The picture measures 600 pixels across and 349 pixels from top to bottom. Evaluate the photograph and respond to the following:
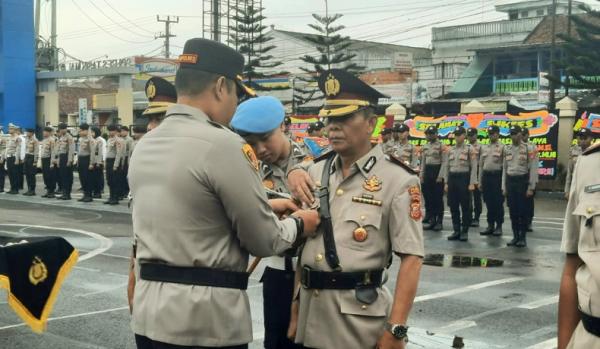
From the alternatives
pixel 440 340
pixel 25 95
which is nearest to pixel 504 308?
pixel 440 340

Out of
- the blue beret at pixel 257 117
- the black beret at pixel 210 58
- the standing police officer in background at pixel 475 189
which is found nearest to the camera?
the black beret at pixel 210 58

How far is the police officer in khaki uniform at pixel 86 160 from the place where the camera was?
805 inches

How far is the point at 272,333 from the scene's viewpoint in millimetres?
3959

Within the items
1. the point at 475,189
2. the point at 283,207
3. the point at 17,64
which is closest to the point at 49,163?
the point at 475,189

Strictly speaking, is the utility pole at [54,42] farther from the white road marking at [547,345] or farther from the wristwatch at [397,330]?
the wristwatch at [397,330]

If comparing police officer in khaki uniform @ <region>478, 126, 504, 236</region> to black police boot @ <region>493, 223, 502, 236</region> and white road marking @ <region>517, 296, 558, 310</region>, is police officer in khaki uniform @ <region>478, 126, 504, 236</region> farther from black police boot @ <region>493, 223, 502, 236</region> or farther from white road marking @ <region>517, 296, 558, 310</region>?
white road marking @ <region>517, 296, 558, 310</region>

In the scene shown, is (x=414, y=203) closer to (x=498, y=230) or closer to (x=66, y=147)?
(x=498, y=230)

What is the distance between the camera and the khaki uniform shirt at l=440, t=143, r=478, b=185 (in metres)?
14.0

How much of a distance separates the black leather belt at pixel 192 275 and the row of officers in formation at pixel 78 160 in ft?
55.2

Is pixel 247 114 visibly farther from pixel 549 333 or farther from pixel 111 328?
pixel 549 333

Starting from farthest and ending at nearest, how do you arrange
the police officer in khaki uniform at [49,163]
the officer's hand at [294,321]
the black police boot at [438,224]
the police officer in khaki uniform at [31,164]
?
the police officer in khaki uniform at [31,164]
the police officer in khaki uniform at [49,163]
the black police boot at [438,224]
the officer's hand at [294,321]

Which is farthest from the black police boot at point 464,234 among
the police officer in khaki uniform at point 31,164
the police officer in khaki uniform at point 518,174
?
the police officer in khaki uniform at point 31,164

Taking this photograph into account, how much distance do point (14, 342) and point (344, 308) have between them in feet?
13.0

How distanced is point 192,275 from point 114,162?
17714mm
